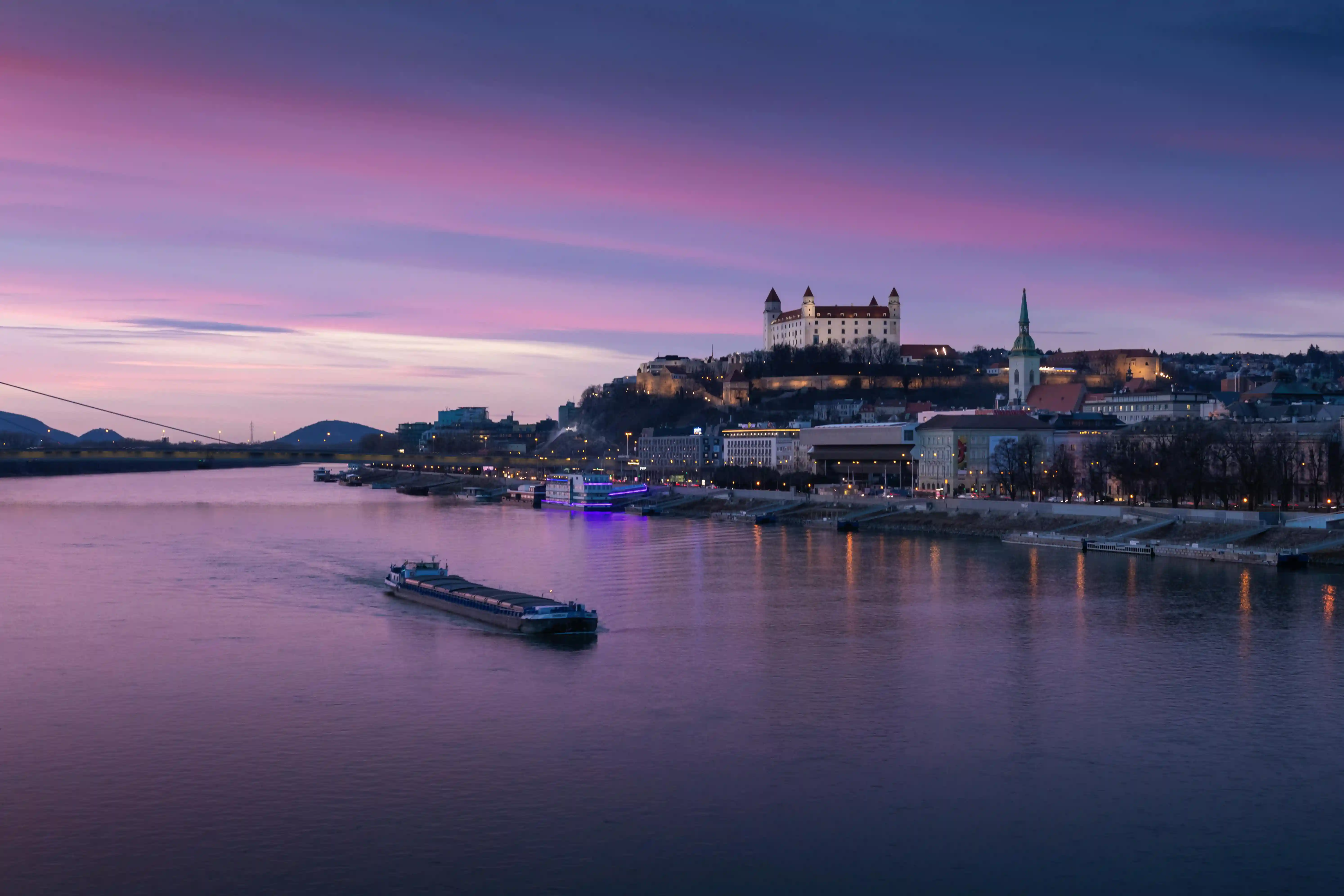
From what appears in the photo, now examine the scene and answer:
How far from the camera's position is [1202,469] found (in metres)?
44.7

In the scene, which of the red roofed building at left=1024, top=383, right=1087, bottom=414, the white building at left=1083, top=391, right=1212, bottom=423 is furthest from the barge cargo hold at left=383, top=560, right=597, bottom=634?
the red roofed building at left=1024, top=383, right=1087, bottom=414

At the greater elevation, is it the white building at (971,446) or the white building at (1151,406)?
the white building at (1151,406)

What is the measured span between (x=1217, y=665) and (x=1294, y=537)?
17262 mm

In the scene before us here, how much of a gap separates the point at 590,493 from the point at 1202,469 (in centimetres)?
3276

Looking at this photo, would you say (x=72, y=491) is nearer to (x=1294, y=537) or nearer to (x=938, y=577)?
(x=938, y=577)

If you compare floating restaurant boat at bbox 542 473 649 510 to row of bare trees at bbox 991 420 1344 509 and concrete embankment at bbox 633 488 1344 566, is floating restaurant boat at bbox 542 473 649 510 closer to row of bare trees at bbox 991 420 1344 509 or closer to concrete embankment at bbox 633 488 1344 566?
concrete embankment at bbox 633 488 1344 566

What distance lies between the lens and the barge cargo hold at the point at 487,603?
2348cm

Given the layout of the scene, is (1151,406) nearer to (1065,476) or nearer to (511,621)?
(1065,476)

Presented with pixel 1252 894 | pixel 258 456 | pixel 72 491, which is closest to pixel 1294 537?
pixel 1252 894

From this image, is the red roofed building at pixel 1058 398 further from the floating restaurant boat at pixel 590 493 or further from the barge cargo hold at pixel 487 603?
the barge cargo hold at pixel 487 603

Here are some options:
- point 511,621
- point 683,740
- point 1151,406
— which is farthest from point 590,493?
point 683,740

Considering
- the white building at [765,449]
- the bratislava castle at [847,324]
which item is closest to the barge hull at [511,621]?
the white building at [765,449]

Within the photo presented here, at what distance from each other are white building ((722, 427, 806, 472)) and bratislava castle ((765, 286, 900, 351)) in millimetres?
Result: 27883

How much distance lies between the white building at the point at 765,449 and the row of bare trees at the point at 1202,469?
27.2 metres
